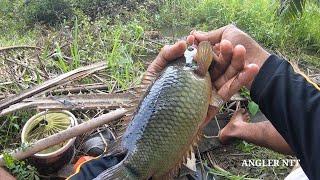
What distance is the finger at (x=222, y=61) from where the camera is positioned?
2.21m

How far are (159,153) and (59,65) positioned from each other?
9.71ft

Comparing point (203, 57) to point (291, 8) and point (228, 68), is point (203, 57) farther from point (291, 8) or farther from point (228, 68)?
point (291, 8)

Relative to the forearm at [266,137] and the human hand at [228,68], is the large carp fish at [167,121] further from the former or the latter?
the forearm at [266,137]

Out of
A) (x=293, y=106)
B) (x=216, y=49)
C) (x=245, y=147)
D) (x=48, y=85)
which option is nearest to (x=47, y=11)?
(x=48, y=85)

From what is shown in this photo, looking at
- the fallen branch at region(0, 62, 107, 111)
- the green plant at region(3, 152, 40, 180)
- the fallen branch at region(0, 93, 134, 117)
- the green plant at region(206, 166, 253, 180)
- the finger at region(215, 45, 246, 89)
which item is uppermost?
the finger at region(215, 45, 246, 89)

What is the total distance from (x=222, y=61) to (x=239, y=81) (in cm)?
13

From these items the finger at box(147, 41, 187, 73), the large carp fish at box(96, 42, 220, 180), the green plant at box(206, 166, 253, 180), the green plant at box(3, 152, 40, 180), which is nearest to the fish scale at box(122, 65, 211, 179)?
the large carp fish at box(96, 42, 220, 180)

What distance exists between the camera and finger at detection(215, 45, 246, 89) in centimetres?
221

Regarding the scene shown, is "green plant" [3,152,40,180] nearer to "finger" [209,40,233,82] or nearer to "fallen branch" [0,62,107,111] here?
"fallen branch" [0,62,107,111]

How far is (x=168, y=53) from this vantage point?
7.48ft

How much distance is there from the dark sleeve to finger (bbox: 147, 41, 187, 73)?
40 centimetres

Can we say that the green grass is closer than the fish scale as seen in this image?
No

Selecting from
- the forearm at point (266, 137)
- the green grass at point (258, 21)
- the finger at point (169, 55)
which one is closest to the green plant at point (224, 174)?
the forearm at point (266, 137)

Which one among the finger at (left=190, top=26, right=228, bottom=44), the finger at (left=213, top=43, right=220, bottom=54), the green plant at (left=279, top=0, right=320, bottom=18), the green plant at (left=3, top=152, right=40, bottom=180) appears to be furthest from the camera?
the green plant at (left=279, top=0, right=320, bottom=18)
